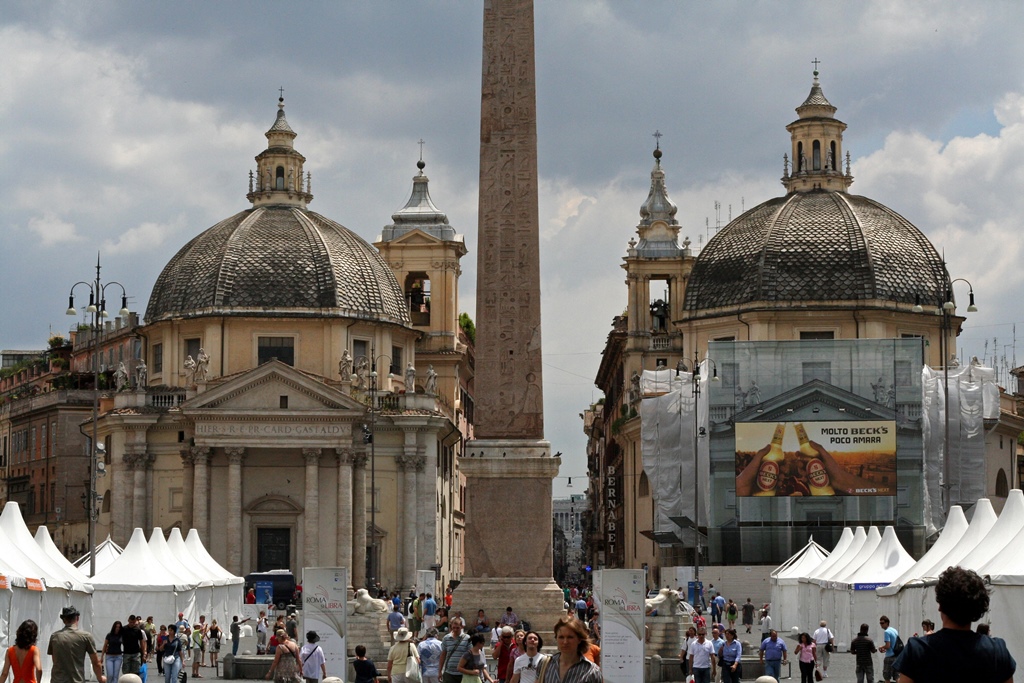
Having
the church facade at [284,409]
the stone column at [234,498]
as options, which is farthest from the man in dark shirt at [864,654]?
the stone column at [234,498]

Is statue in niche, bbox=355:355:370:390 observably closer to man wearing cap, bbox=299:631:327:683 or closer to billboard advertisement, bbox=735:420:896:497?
billboard advertisement, bbox=735:420:896:497

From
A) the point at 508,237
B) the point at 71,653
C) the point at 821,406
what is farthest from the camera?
the point at 821,406

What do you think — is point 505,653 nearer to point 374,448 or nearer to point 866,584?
point 866,584

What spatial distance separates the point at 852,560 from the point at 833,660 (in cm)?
326

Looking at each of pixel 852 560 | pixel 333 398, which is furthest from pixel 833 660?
pixel 333 398

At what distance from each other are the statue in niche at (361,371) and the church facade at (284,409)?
13 cm

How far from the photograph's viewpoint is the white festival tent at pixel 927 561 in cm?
3134

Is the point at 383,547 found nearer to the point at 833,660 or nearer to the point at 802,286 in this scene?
the point at 802,286

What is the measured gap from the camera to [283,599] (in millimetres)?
61406

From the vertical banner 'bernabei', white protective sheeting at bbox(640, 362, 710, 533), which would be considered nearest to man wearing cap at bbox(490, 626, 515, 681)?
the vertical banner 'bernabei'

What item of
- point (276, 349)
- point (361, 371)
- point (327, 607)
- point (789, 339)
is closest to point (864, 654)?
point (327, 607)

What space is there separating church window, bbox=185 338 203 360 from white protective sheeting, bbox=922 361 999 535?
2861 centimetres

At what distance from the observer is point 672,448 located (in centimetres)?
6944

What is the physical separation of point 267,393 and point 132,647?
4548 cm
